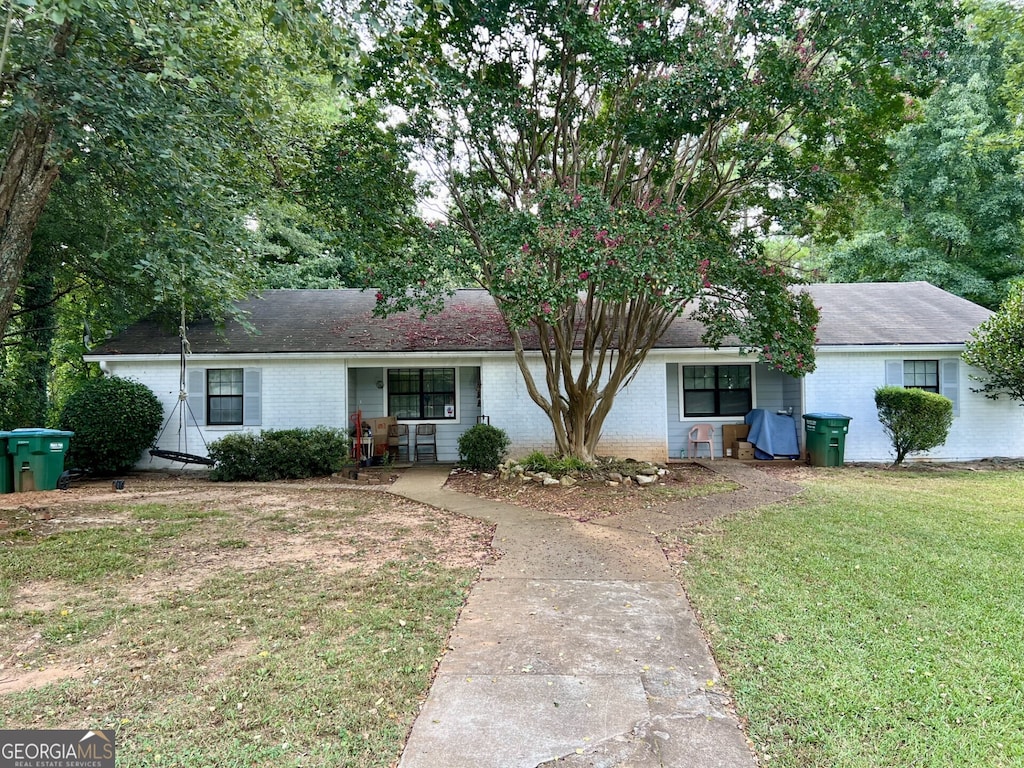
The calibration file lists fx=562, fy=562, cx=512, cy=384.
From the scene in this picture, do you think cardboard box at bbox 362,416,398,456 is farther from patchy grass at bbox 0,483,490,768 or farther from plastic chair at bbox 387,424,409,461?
patchy grass at bbox 0,483,490,768

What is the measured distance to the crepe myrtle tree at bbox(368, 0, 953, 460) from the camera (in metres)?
7.40

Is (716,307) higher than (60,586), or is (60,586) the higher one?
(716,307)

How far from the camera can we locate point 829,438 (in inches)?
462

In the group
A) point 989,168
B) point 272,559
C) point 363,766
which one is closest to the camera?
point 363,766

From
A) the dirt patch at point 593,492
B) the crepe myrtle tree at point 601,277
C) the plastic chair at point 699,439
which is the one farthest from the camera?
the plastic chair at point 699,439

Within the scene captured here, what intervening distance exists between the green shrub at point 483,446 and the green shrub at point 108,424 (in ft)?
21.2

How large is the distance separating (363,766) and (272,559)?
369cm

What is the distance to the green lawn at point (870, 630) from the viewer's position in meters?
2.72

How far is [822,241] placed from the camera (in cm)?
1058

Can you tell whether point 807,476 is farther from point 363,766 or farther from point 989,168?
point 989,168

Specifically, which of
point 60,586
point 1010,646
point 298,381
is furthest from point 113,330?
point 1010,646

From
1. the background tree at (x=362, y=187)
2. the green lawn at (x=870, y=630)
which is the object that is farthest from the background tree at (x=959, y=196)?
the background tree at (x=362, y=187)

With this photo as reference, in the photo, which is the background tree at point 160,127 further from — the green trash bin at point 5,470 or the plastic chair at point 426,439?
the plastic chair at point 426,439

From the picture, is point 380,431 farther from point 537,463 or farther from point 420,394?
point 537,463
